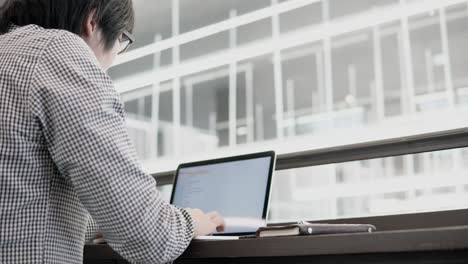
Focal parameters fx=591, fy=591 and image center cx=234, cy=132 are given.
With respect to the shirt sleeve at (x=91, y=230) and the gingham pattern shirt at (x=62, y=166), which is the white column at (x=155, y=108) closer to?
the shirt sleeve at (x=91, y=230)

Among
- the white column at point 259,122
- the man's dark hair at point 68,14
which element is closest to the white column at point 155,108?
the white column at point 259,122

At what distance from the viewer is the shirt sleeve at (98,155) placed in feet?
3.60

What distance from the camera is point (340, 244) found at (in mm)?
1129

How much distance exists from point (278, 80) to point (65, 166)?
1.47 m

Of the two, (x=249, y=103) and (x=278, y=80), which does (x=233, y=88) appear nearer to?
(x=249, y=103)

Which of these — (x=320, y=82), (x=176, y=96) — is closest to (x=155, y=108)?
(x=176, y=96)

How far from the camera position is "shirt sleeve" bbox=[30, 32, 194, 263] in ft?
3.60

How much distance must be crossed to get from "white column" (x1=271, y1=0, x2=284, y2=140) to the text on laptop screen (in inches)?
16.7

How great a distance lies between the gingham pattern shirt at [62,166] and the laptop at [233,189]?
75 centimetres

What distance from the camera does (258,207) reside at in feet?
6.25

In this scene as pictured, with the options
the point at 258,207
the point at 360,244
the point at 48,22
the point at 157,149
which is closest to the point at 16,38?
the point at 48,22

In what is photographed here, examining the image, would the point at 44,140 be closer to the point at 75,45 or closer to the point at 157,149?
the point at 75,45

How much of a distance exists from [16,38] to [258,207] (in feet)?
3.16

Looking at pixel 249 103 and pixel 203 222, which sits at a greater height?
pixel 249 103
